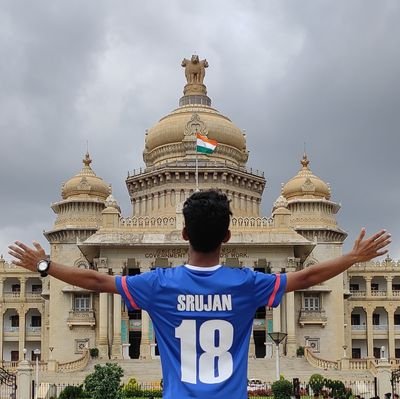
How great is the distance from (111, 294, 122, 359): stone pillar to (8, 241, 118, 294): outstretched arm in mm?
45133

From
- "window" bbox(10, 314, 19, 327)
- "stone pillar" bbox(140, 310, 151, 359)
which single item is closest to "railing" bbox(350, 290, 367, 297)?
"stone pillar" bbox(140, 310, 151, 359)

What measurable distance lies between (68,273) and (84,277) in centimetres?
10

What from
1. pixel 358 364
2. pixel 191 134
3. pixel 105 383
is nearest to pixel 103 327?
pixel 358 364

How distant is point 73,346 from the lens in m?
56.3

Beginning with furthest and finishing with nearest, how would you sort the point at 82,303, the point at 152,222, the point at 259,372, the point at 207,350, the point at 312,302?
the point at 312,302 → the point at 82,303 → the point at 152,222 → the point at 259,372 → the point at 207,350

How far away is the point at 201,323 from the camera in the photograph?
4.80 metres

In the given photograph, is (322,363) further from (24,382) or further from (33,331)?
(33,331)

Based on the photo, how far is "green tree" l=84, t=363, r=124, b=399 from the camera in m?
30.5

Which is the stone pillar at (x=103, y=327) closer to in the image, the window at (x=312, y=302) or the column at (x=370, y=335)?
A: the window at (x=312, y=302)

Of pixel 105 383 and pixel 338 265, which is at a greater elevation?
pixel 338 265

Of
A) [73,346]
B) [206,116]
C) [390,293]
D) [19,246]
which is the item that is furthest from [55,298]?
[19,246]

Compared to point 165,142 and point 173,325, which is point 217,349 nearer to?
point 173,325

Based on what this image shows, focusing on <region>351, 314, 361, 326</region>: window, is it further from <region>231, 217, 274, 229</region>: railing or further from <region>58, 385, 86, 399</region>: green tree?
<region>58, 385, 86, 399</region>: green tree

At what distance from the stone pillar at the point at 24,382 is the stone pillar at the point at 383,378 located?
44.9ft
